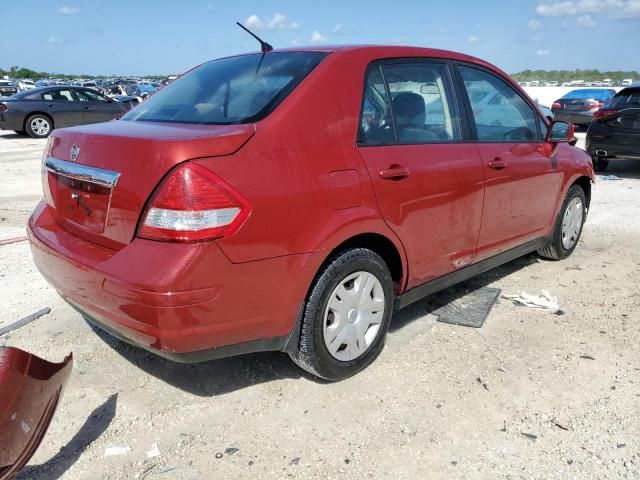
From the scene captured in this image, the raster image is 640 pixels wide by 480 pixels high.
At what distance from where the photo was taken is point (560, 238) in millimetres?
5066

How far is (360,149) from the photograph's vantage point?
2924 millimetres

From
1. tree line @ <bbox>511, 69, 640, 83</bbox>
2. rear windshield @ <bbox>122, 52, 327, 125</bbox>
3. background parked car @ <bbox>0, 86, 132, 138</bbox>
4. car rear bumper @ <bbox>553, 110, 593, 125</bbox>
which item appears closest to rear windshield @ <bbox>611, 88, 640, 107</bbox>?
car rear bumper @ <bbox>553, 110, 593, 125</bbox>

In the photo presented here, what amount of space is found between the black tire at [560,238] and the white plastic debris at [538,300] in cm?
77

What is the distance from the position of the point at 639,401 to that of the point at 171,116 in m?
2.85

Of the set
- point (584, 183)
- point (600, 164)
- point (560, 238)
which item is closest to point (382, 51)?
point (560, 238)

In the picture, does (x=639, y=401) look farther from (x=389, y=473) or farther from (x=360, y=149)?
(x=360, y=149)

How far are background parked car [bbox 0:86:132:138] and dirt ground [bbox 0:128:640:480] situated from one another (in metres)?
13.8

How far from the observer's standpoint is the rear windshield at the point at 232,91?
284 centimetres

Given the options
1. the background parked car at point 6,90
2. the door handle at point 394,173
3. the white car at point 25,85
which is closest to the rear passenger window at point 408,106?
the door handle at point 394,173

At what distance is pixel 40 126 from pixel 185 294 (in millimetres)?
16397

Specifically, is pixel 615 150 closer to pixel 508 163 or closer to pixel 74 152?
pixel 508 163

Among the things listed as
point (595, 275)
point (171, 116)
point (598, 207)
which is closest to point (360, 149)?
point (171, 116)

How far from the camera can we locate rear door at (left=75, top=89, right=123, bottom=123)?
55.9 feet

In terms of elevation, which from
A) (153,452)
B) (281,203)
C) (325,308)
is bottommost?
(153,452)
